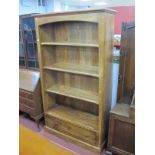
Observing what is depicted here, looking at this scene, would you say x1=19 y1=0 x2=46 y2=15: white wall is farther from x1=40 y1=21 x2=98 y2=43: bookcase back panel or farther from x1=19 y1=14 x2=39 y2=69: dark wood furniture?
x1=40 y1=21 x2=98 y2=43: bookcase back panel

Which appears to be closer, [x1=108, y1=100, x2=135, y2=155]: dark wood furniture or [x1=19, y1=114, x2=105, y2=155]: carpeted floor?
[x1=108, y1=100, x2=135, y2=155]: dark wood furniture

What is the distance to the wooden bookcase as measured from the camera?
1.78 m

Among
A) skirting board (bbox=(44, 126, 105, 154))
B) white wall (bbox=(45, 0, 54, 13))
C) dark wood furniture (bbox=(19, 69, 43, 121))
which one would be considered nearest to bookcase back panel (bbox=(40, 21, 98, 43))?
dark wood furniture (bbox=(19, 69, 43, 121))

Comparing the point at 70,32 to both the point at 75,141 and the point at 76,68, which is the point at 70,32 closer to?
the point at 76,68

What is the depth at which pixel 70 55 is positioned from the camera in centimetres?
226

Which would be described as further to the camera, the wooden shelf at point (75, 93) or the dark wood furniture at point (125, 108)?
the wooden shelf at point (75, 93)

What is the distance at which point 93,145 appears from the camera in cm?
207

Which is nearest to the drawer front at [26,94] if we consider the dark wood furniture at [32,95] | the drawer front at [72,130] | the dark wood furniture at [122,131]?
the dark wood furniture at [32,95]

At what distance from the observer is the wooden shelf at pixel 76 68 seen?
192 cm

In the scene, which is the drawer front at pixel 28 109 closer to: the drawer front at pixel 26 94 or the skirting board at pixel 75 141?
the drawer front at pixel 26 94

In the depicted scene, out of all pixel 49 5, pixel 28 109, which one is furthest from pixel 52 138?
pixel 49 5

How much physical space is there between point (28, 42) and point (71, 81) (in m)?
1.10
